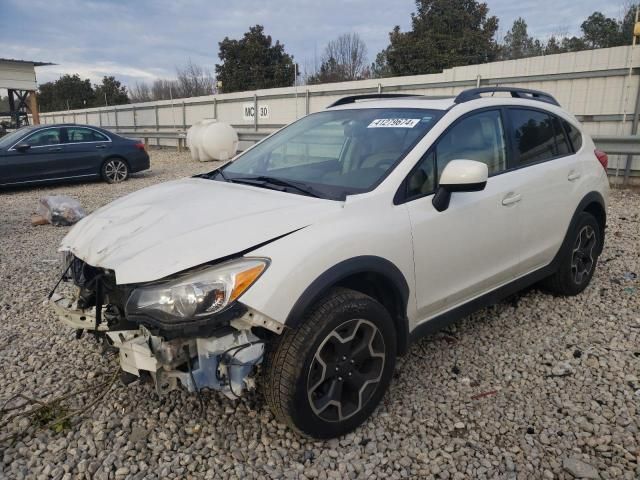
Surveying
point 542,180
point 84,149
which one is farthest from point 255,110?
point 542,180

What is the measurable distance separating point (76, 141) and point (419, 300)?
35.5ft

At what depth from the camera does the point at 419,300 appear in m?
2.94

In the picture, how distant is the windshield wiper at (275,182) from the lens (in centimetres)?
291

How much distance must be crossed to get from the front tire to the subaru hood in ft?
1.49

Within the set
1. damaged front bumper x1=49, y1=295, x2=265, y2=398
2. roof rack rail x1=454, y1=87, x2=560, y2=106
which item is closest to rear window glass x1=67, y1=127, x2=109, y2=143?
roof rack rail x1=454, y1=87, x2=560, y2=106

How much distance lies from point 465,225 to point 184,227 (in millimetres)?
1672

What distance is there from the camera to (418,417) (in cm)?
287

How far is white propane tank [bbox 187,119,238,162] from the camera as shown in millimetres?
16188

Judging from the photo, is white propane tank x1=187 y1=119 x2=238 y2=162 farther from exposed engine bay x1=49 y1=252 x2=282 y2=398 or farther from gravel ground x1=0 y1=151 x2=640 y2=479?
exposed engine bay x1=49 y1=252 x2=282 y2=398

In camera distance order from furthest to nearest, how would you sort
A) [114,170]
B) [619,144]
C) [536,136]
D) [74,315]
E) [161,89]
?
1. [161,89]
2. [114,170]
3. [619,144]
4. [536,136]
5. [74,315]

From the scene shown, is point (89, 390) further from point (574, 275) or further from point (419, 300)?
point (574, 275)

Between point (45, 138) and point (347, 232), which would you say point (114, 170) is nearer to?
point (45, 138)

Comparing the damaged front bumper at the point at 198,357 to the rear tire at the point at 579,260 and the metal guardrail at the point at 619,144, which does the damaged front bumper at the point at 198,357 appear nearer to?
the rear tire at the point at 579,260

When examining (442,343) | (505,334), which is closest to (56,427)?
(442,343)
